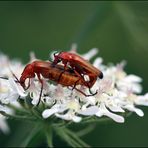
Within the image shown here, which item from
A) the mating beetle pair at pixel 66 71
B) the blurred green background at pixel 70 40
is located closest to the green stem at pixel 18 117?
the mating beetle pair at pixel 66 71

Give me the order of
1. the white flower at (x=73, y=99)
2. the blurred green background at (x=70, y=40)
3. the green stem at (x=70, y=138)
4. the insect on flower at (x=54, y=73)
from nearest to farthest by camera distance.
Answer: the white flower at (x=73, y=99)
the insect on flower at (x=54, y=73)
the green stem at (x=70, y=138)
the blurred green background at (x=70, y=40)

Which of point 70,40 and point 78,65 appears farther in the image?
point 70,40

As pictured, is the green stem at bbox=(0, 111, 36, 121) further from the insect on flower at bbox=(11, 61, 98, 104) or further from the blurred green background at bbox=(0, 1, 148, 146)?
the blurred green background at bbox=(0, 1, 148, 146)

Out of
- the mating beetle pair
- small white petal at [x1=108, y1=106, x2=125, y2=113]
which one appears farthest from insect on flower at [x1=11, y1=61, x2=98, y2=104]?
small white petal at [x1=108, y1=106, x2=125, y2=113]

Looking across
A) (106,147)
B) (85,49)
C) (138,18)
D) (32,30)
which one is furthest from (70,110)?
(32,30)

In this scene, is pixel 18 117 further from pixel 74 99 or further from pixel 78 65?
pixel 78 65

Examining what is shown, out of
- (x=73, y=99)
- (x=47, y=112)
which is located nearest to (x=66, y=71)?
(x=73, y=99)

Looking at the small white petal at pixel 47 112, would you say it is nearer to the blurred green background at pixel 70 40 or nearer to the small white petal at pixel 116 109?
the small white petal at pixel 116 109
